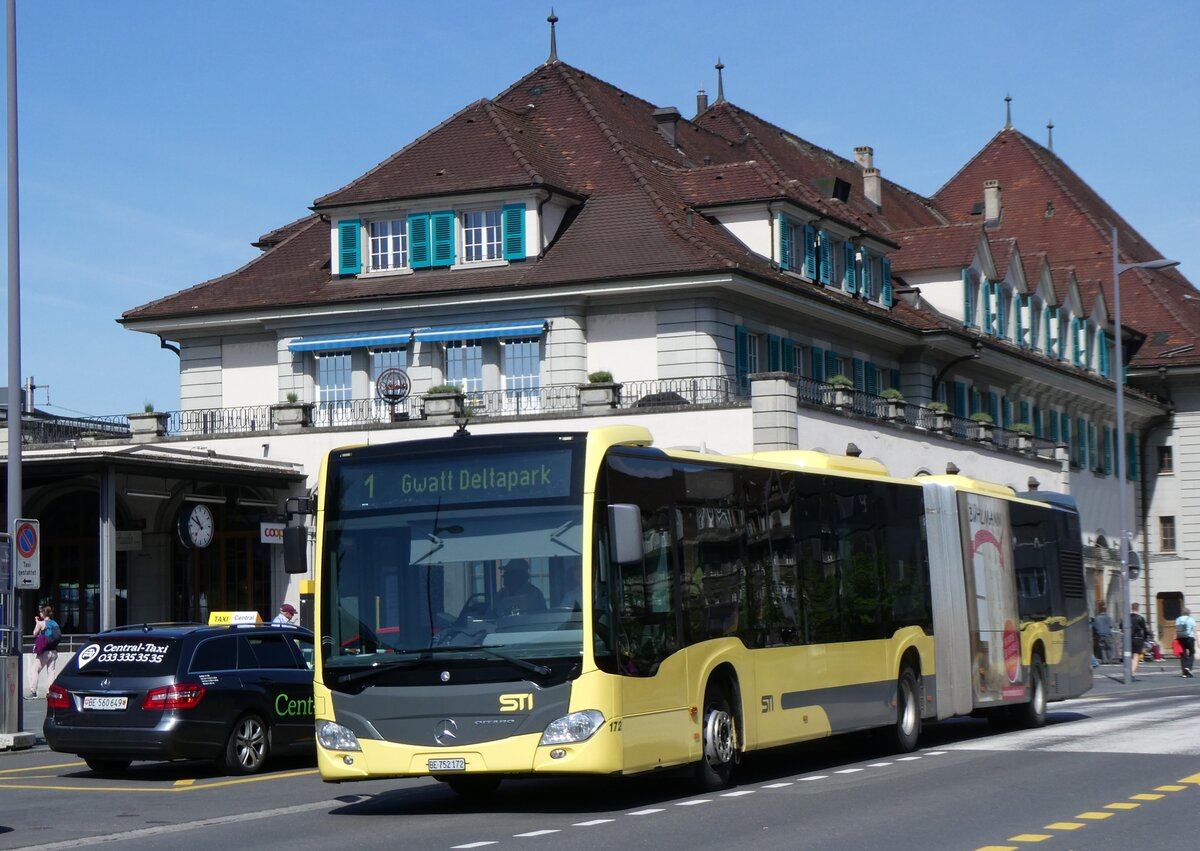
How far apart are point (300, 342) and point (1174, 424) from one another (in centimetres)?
3961

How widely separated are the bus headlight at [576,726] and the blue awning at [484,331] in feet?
96.4

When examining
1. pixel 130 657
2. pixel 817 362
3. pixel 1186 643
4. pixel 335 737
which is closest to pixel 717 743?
pixel 335 737

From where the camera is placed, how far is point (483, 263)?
148ft

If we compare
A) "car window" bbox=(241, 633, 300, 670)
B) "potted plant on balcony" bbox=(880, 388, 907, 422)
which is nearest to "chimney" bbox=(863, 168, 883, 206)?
"potted plant on balcony" bbox=(880, 388, 907, 422)

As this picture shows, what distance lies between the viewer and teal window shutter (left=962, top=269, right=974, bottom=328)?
5647 cm

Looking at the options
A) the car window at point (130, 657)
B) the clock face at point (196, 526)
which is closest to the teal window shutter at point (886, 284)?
the clock face at point (196, 526)

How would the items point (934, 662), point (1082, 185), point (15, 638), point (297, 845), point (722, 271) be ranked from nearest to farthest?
point (297, 845), point (934, 662), point (15, 638), point (722, 271), point (1082, 185)

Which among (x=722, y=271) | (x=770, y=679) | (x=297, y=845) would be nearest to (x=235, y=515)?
(x=722, y=271)

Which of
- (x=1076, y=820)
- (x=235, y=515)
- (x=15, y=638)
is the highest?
(x=235, y=515)

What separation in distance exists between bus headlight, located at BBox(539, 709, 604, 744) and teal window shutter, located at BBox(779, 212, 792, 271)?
32.8 meters

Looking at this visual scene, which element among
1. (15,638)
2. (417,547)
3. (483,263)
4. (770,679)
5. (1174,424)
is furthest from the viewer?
(1174,424)

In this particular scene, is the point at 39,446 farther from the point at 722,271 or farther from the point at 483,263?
the point at 722,271

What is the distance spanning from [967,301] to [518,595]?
1716 inches

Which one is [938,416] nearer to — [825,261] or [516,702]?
[825,261]
